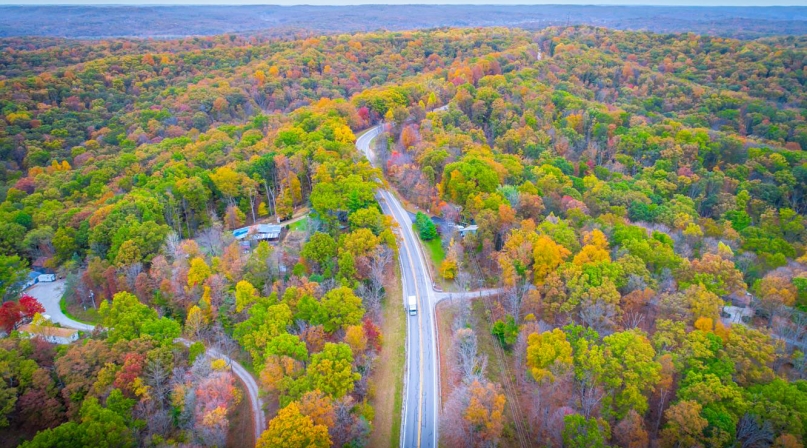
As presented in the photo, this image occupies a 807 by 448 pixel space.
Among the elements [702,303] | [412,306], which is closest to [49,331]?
[412,306]

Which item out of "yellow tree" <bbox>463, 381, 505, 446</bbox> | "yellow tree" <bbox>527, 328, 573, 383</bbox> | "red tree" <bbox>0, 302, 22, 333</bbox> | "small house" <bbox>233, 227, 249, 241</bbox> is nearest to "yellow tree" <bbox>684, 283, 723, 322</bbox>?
"yellow tree" <bbox>527, 328, 573, 383</bbox>

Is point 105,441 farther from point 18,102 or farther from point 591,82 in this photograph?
point 591,82

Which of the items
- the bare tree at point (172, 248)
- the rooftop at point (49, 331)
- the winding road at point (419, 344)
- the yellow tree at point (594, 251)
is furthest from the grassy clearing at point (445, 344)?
the rooftop at point (49, 331)

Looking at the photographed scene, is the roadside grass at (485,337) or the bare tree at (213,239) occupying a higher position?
the bare tree at (213,239)

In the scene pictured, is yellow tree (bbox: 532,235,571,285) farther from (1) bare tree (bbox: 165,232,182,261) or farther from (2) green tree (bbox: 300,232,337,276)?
(1) bare tree (bbox: 165,232,182,261)

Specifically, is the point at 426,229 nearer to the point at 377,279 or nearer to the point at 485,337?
the point at 377,279

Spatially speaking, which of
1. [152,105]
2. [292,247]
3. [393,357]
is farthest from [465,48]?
[393,357]

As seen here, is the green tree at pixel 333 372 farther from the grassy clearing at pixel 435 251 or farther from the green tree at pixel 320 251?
the grassy clearing at pixel 435 251
